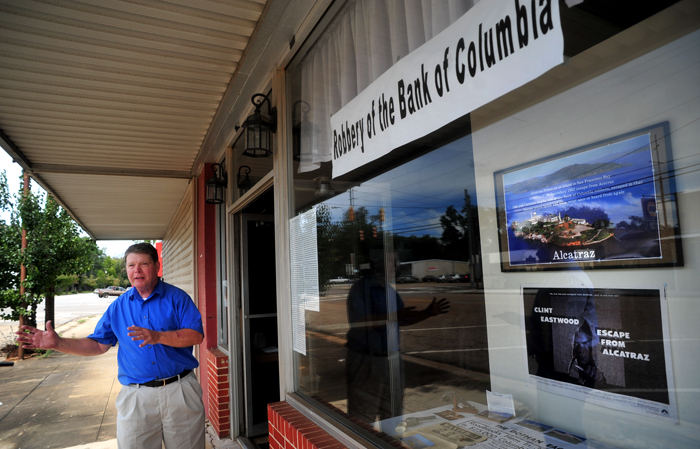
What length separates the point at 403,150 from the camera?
1805 mm

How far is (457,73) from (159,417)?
2342 mm

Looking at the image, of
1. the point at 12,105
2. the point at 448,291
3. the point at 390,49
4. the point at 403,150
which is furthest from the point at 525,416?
the point at 12,105

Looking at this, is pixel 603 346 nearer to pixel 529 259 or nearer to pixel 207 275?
pixel 529 259

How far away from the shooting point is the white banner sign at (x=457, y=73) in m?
0.99

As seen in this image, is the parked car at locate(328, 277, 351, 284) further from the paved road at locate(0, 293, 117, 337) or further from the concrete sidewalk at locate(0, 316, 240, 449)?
the paved road at locate(0, 293, 117, 337)

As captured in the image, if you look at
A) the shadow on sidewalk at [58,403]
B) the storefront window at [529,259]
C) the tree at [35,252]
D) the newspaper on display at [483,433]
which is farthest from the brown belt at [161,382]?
the tree at [35,252]

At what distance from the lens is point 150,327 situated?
8.25ft

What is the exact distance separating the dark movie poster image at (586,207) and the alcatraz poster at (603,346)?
157 mm

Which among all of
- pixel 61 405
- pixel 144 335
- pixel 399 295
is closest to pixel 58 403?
pixel 61 405

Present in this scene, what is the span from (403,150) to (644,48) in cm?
86

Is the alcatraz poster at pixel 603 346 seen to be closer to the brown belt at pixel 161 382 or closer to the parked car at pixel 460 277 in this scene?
the parked car at pixel 460 277

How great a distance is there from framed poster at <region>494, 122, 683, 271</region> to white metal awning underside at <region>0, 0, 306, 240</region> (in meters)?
1.44

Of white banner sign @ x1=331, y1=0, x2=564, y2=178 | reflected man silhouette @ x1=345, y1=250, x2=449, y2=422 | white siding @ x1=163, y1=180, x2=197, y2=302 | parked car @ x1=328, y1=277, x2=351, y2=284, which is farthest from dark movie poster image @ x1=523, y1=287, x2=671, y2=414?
white siding @ x1=163, y1=180, x2=197, y2=302

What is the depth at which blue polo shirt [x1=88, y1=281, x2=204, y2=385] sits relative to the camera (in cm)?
243
